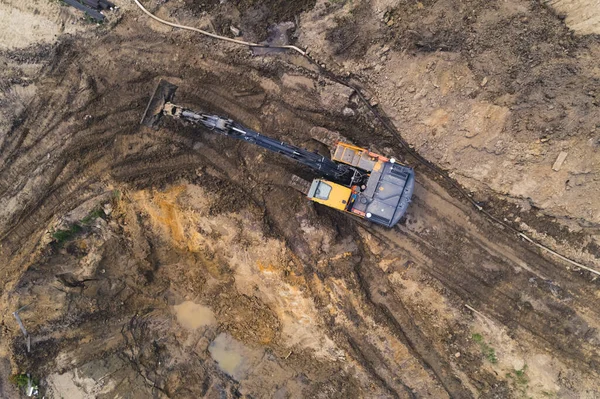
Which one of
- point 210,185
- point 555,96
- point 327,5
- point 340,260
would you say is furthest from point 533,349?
point 327,5

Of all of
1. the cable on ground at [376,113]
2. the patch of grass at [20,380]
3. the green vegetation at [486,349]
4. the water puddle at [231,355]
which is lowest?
the patch of grass at [20,380]

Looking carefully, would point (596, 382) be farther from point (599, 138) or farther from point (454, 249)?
point (599, 138)

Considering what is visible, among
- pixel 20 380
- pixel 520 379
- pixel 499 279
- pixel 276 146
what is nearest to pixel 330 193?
pixel 276 146

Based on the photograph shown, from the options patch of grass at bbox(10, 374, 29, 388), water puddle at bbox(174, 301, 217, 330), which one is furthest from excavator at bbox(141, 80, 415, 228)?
patch of grass at bbox(10, 374, 29, 388)

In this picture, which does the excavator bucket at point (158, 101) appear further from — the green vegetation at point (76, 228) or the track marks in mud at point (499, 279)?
the track marks in mud at point (499, 279)

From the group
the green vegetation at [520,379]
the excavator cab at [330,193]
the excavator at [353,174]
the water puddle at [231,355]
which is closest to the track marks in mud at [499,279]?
the green vegetation at [520,379]

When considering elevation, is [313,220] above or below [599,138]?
below
